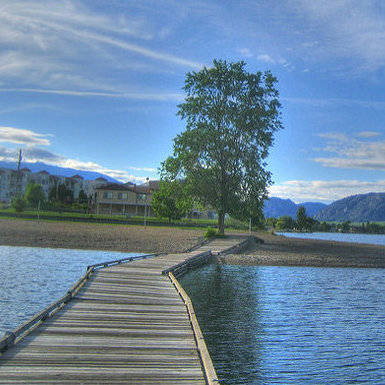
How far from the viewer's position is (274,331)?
12.5m

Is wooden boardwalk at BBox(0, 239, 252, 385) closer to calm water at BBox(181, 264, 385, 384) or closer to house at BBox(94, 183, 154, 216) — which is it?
calm water at BBox(181, 264, 385, 384)

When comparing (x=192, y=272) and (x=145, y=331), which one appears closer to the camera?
(x=145, y=331)

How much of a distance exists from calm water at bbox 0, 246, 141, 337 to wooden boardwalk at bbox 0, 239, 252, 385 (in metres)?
2.04

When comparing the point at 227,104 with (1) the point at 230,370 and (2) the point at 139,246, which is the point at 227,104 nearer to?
(2) the point at 139,246

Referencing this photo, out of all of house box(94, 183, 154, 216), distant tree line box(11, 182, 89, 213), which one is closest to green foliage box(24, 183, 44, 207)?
distant tree line box(11, 182, 89, 213)

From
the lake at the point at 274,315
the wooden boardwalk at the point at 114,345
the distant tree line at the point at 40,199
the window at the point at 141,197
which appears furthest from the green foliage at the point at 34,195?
the wooden boardwalk at the point at 114,345

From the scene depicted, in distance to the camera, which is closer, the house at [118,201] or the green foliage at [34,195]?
the green foliage at [34,195]

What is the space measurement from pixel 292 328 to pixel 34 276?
12733 millimetres

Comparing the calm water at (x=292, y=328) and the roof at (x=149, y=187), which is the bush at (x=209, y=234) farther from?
the roof at (x=149, y=187)

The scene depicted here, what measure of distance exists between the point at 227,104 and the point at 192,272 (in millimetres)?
25458

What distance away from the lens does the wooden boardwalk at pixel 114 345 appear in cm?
670

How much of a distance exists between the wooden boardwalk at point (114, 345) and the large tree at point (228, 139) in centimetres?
3174

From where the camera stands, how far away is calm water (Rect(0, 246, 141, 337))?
43.6 ft

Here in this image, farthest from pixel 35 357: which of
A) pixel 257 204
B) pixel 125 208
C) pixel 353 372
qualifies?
pixel 125 208
